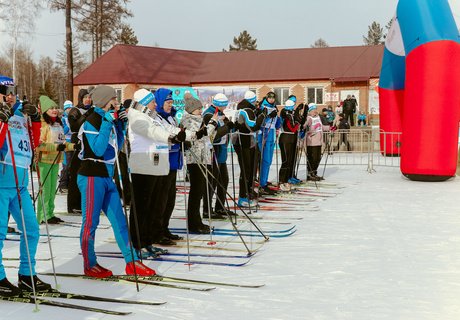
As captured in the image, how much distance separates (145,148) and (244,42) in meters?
73.3

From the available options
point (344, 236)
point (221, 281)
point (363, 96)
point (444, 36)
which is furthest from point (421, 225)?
point (363, 96)

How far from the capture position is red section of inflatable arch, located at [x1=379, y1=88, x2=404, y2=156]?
18234 mm

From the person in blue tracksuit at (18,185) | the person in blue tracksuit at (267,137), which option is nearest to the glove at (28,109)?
the person in blue tracksuit at (18,185)

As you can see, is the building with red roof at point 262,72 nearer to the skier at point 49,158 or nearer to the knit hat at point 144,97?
the skier at point 49,158

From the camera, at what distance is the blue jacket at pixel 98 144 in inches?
198

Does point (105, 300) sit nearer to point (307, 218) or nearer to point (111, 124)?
point (111, 124)

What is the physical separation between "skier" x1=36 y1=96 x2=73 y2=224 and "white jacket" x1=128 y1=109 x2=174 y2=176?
7.61 feet

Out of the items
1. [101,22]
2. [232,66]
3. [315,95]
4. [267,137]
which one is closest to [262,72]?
[232,66]

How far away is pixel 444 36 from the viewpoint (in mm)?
12547

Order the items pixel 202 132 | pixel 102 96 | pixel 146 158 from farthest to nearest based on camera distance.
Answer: pixel 202 132 < pixel 146 158 < pixel 102 96

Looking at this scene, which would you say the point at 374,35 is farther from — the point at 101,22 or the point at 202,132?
the point at 202,132

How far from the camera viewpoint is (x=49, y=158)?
8258mm

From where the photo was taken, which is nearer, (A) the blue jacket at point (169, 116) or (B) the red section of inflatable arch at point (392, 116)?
(A) the blue jacket at point (169, 116)

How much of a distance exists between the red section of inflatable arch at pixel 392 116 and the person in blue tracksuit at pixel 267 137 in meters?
7.97
